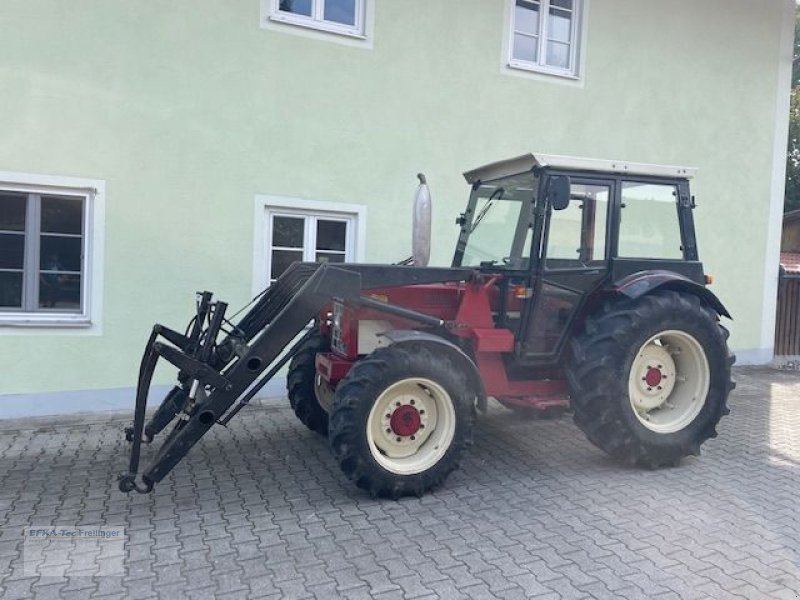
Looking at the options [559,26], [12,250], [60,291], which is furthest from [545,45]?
[12,250]

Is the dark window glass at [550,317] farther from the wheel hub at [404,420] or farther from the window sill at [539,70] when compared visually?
the window sill at [539,70]

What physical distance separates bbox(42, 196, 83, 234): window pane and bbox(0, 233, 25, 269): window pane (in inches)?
9.2

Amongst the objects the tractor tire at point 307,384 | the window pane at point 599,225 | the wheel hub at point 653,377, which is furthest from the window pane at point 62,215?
the wheel hub at point 653,377

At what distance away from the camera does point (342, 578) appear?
3186 mm

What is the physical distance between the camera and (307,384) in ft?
17.3

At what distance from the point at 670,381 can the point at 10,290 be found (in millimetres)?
5795

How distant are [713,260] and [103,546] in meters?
8.55

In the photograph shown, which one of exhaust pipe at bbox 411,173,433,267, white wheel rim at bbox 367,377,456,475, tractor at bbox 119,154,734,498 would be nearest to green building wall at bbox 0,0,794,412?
tractor at bbox 119,154,734,498

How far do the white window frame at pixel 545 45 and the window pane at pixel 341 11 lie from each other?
76.2 inches

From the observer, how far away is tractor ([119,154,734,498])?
4109 millimetres

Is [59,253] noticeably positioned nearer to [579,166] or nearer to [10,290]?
[10,290]

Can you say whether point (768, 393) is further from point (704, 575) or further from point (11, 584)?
point (11, 584)

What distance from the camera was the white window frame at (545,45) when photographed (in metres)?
7.77

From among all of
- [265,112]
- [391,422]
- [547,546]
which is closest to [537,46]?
[265,112]
